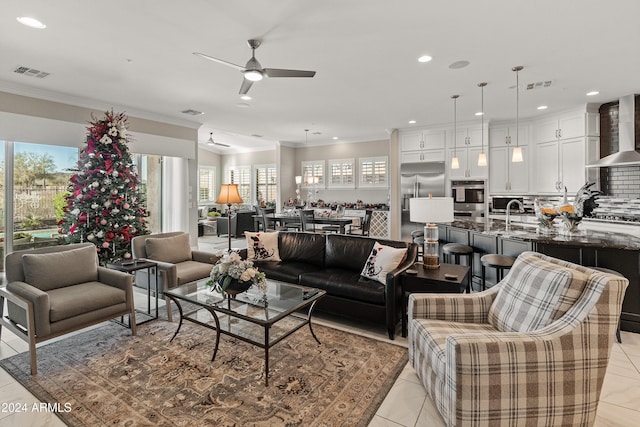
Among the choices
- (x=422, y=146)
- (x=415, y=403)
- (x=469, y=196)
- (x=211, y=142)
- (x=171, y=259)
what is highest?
(x=211, y=142)

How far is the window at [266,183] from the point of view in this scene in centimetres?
1115

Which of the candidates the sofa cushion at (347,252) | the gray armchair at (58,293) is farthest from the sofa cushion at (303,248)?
the gray armchair at (58,293)

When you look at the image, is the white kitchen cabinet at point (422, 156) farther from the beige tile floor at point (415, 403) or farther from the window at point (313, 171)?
the beige tile floor at point (415, 403)

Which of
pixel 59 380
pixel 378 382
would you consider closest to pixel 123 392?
Answer: pixel 59 380

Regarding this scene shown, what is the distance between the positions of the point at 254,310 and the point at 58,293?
178cm

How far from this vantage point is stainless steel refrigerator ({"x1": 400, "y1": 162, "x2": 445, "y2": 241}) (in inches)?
291

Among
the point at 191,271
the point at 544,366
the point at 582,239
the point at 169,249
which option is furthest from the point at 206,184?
the point at 544,366

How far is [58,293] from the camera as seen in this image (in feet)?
9.35

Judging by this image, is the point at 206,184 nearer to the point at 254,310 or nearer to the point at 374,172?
the point at 374,172

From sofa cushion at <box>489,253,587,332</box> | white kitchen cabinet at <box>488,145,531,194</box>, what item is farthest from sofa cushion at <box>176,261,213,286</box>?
white kitchen cabinet at <box>488,145,531,194</box>

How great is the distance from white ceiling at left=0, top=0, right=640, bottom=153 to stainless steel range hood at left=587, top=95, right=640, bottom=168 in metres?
0.27

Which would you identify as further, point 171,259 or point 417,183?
point 417,183

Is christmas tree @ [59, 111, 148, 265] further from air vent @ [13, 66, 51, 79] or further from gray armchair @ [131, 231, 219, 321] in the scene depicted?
gray armchair @ [131, 231, 219, 321]

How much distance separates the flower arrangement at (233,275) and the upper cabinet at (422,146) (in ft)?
19.3
